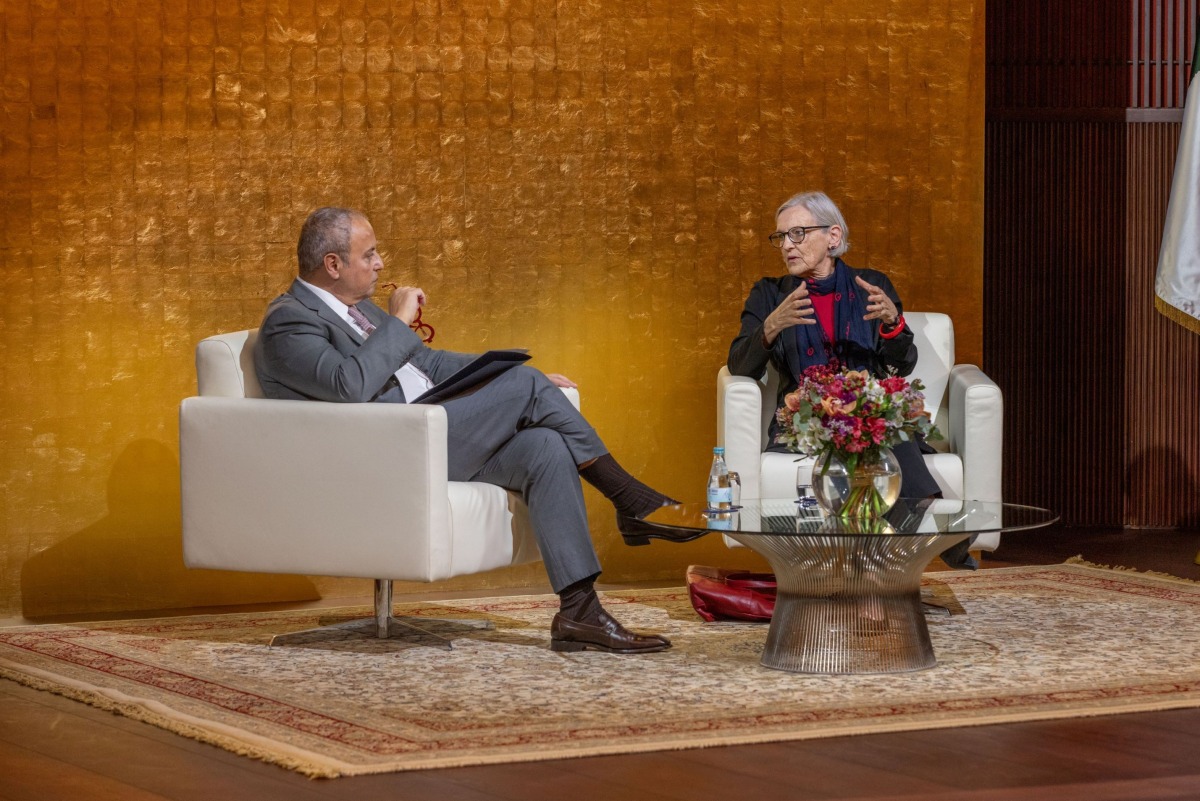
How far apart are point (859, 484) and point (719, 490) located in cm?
38

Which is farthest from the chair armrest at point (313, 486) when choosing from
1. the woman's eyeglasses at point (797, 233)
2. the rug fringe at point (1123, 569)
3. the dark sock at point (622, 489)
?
the rug fringe at point (1123, 569)

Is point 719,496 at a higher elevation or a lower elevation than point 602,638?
higher

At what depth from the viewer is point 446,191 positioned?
5.17m

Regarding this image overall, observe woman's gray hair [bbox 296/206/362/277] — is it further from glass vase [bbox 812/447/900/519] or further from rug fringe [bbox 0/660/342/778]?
glass vase [bbox 812/447/900/519]

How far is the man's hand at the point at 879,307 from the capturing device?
474 cm

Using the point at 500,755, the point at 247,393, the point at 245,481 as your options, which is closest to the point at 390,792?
the point at 500,755

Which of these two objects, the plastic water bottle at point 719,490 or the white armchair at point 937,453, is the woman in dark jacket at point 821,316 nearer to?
the white armchair at point 937,453

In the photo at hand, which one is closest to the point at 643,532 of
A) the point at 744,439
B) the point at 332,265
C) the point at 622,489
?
the point at 622,489

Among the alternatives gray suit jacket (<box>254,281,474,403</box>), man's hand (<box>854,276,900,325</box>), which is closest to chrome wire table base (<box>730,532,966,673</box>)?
gray suit jacket (<box>254,281,474,403</box>)

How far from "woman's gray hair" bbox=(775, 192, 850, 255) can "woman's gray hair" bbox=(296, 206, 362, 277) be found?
4.70ft

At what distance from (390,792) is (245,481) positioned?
55.1 inches

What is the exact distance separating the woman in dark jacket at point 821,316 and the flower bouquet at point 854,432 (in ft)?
2.98

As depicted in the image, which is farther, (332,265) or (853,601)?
(332,265)

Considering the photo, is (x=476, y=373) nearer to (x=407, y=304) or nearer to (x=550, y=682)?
(x=407, y=304)
